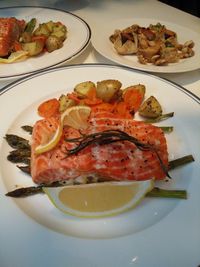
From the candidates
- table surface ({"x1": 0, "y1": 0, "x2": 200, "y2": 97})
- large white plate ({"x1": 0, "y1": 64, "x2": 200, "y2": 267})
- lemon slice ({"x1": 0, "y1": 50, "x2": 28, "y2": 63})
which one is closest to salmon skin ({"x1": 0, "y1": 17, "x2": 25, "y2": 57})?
lemon slice ({"x1": 0, "y1": 50, "x2": 28, "y2": 63})

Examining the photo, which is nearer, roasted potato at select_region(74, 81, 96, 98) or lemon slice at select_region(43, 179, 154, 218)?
lemon slice at select_region(43, 179, 154, 218)

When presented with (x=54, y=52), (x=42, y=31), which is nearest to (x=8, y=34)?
(x=42, y=31)

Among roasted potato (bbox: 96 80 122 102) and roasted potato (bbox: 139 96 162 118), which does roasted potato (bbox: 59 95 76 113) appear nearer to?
roasted potato (bbox: 96 80 122 102)

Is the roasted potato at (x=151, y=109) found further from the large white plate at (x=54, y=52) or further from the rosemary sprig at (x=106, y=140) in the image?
the large white plate at (x=54, y=52)

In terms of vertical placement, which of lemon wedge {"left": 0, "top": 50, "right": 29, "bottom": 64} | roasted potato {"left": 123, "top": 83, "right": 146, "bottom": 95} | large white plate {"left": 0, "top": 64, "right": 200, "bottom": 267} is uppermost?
roasted potato {"left": 123, "top": 83, "right": 146, "bottom": 95}

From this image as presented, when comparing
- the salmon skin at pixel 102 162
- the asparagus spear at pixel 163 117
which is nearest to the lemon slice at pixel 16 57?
the salmon skin at pixel 102 162
